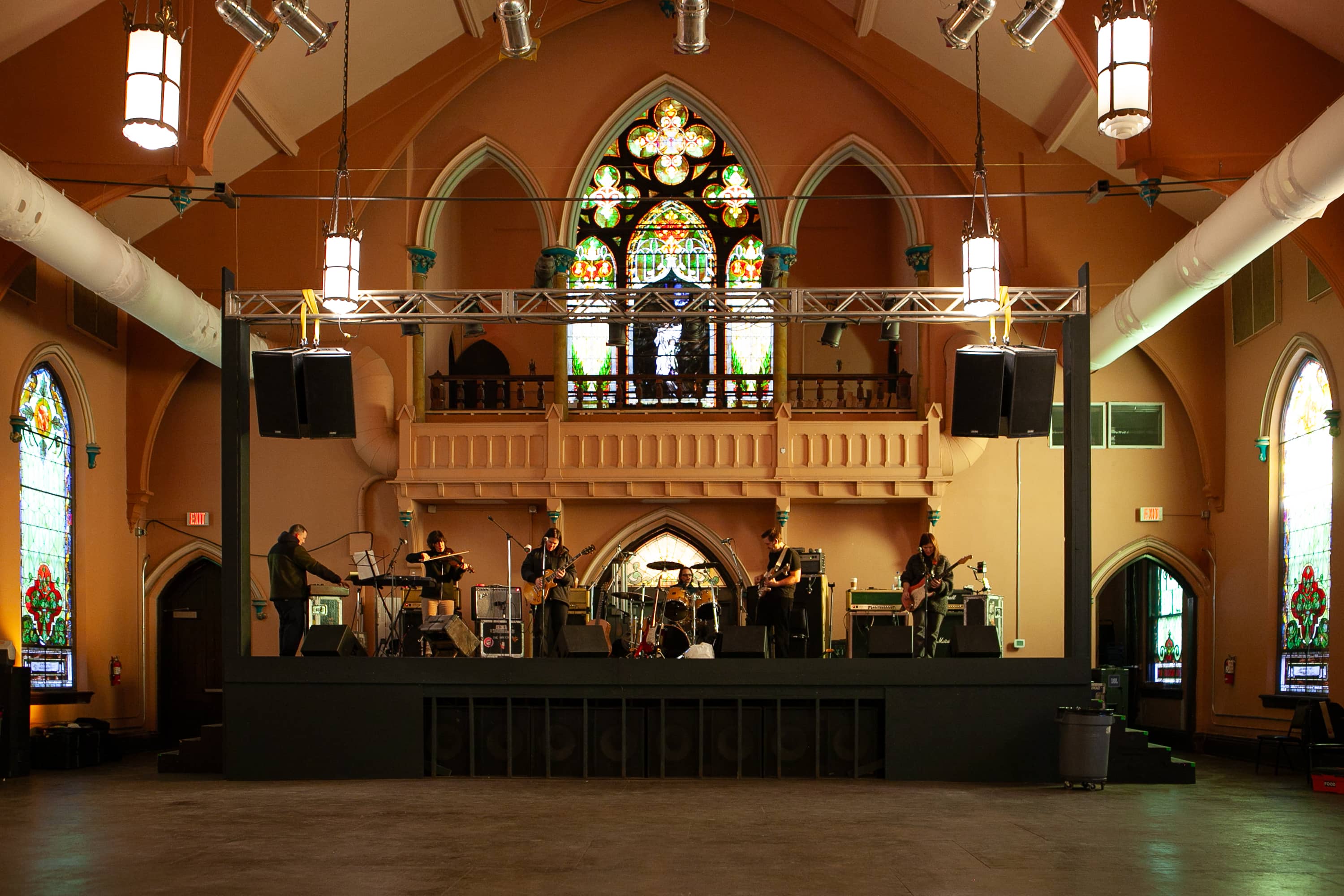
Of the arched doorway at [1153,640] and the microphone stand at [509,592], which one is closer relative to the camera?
the microphone stand at [509,592]

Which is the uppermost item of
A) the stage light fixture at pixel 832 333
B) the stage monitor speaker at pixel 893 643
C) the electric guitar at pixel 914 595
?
the stage light fixture at pixel 832 333

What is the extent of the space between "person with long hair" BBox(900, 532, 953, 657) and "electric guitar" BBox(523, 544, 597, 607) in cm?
330

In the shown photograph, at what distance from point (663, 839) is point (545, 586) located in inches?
204

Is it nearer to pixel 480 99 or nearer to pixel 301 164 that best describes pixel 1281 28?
pixel 480 99

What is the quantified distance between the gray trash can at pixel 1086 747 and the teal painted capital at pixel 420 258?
30.9 ft

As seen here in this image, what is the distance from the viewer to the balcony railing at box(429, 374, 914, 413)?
15.9 meters

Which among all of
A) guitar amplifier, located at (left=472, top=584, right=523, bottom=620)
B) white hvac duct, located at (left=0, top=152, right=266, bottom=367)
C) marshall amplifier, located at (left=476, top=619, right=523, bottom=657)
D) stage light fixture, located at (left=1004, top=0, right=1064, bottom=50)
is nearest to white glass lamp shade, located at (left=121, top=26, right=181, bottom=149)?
white hvac duct, located at (left=0, top=152, right=266, bottom=367)

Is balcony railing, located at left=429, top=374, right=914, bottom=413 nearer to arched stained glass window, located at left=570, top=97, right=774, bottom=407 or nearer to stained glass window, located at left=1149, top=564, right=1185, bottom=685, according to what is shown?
arched stained glass window, located at left=570, top=97, right=774, bottom=407

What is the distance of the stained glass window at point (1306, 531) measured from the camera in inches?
494

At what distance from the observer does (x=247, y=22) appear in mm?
9102

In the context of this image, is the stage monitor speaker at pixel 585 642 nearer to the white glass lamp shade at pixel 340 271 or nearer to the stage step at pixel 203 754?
the stage step at pixel 203 754

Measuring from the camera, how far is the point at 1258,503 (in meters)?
14.1

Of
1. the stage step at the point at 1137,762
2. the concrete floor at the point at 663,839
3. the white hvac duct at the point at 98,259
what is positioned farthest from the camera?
the stage step at the point at 1137,762

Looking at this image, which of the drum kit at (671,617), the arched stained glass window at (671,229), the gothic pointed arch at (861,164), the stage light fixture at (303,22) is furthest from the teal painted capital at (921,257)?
the stage light fixture at (303,22)
